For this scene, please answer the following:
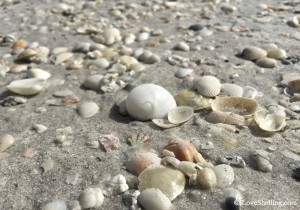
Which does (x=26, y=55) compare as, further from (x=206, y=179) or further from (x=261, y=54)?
(x=206, y=179)

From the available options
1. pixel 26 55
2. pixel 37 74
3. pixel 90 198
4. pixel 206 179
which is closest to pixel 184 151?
pixel 206 179

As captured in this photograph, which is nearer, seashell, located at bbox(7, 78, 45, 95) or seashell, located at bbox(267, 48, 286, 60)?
seashell, located at bbox(7, 78, 45, 95)

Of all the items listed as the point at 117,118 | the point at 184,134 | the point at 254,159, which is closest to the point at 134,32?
the point at 117,118

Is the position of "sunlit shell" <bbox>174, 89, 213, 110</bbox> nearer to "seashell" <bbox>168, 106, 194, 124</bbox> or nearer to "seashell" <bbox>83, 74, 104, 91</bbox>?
"seashell" <bbox>168, 106, 194, 124</bbox>

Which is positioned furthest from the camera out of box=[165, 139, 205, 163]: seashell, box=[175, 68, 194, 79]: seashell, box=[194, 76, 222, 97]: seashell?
box=[175, 68, 194, 79]: seashell

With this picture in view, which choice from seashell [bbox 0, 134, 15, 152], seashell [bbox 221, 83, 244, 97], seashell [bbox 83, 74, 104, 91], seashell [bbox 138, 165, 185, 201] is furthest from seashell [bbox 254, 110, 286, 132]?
seashell [bbox 0, 134, 15, 152]

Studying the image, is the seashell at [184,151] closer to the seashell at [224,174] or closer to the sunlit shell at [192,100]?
the seashell at [224,174]

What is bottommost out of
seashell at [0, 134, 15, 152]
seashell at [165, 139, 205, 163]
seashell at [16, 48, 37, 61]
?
seashell at [16, 48, 37, 61]

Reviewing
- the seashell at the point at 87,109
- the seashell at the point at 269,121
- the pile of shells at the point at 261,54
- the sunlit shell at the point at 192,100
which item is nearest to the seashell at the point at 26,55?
the seashell at the point at 87,109
